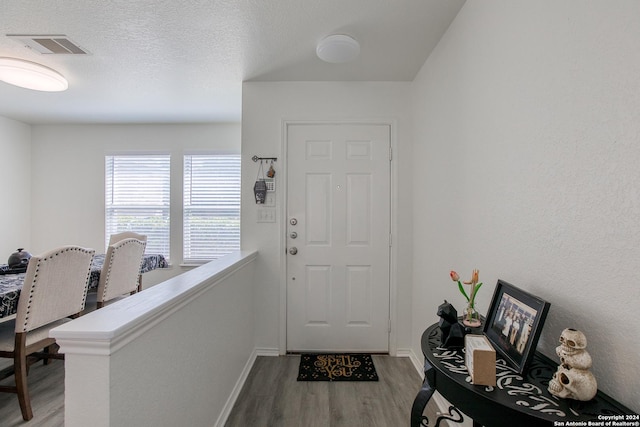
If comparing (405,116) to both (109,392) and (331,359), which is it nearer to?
(331,359)

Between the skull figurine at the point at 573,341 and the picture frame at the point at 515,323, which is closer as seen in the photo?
the skull figurine at the point at 573,341

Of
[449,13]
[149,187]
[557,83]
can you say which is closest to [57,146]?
[149,187]

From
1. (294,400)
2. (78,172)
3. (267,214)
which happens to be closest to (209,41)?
(267,214)

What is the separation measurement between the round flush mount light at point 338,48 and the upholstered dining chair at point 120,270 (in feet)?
7.25

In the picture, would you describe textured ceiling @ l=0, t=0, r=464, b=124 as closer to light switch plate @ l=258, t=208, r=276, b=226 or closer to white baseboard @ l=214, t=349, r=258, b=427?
light switch plate @ l=258, t=208, r=276, b=226

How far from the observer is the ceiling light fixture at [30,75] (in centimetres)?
210

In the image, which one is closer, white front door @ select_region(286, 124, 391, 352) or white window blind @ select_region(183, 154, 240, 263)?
white front door @ select_region(286, 124, 391, 352)

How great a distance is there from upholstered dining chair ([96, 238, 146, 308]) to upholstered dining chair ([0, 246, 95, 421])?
1.01 feet

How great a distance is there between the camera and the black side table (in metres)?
0.67

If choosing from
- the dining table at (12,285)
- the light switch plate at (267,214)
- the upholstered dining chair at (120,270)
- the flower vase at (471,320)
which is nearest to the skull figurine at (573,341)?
the flower vase at (471,320)

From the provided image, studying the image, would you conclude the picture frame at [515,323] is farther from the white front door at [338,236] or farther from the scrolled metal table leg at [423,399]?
the white front door at [338,236]

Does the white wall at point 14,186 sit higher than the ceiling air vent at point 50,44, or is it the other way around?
the ceiling air vent at point 50,44

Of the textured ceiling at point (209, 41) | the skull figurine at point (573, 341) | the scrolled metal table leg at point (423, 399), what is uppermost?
the textured ceiling at point (209, 41)

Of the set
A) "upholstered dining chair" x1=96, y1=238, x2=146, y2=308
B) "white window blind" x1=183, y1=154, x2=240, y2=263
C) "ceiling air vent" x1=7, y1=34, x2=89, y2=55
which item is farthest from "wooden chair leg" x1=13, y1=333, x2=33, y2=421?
"white window blind" x1=183, y1=154, x2=240, y2=263
